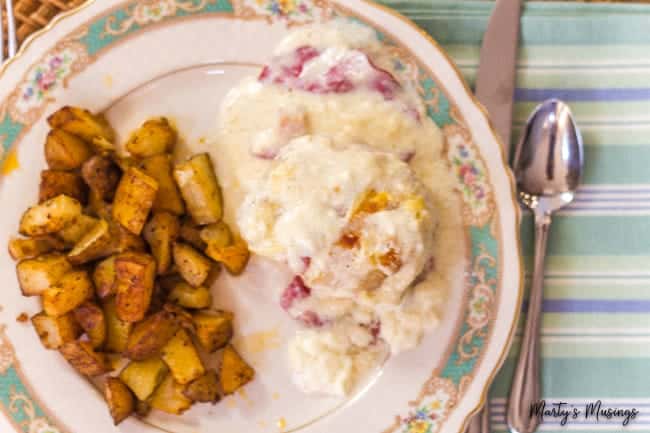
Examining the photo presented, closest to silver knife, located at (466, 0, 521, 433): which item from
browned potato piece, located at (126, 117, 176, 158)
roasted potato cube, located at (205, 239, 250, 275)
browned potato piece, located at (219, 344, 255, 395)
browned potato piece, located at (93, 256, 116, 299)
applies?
browned potato piece, located at (219, 344, 255, 395)

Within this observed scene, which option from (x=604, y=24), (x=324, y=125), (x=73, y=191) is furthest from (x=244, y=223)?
(x=604, y=24)

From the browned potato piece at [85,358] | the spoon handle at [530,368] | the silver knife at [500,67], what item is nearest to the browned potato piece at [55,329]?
the browned potato piece at [85,358]

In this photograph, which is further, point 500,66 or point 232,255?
point 500,66

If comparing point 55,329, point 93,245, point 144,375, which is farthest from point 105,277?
point 144,375

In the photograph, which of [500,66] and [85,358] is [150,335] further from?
[500,66]

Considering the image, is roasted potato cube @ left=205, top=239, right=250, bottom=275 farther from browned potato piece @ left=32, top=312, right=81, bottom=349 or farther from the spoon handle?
the spoon handle

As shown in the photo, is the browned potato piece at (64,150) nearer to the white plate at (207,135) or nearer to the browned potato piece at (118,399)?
the white plate at (207,135)

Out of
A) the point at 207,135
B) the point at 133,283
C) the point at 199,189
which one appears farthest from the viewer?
the point at 207,135
